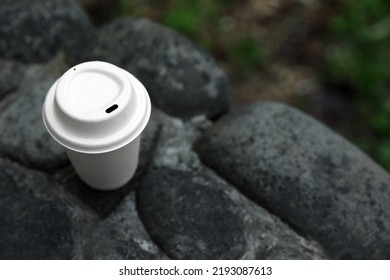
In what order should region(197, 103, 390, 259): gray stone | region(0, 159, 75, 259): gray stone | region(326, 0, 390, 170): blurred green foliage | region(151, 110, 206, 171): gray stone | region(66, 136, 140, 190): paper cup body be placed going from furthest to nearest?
region(326, 0, 390, 170): blurred green foliage < region(151, 110, 206, 171): gray stone < region(197, 103, 390, 259): gray stone < region(0, 159, 75, 259): gray stone < region(66, 136, 140, 190): paper cup body

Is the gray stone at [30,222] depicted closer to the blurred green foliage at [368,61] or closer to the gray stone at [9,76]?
the gray stone at [9,76]

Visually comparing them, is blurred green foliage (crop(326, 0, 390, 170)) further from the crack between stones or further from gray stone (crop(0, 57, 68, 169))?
gray stone (crop(0, 57, 68, 169))

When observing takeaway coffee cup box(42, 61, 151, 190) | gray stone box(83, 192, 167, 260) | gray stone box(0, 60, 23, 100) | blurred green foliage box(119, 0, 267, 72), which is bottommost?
blurred green foliage box(119, 0, 267, 72)

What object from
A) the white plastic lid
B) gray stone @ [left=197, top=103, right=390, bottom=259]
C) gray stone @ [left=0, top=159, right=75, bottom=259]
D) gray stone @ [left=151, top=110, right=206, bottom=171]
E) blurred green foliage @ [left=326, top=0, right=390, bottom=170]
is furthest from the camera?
blurred green foliage @ [left=326, top=0, right=390, bottom=170]

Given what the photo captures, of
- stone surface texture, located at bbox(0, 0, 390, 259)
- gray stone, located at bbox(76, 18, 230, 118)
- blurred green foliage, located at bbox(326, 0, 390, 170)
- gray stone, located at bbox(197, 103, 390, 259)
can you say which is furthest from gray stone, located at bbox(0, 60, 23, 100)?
blurred green foliage, located at bbox(326, 0, 390, 170)

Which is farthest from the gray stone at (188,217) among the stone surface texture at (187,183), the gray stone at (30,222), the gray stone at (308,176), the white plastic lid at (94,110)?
the white plastic lid at (94,110)

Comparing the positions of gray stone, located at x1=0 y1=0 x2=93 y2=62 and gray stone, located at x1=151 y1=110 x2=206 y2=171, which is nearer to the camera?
gray stone, located at x1=151 y1=110 x2=206 y2=171

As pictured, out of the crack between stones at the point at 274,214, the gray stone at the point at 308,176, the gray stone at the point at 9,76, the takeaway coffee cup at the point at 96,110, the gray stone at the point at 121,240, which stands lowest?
the gray stone at the point at 121,240

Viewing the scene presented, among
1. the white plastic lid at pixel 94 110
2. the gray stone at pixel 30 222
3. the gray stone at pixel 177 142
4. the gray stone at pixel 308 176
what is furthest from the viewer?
the gray stone at pixel 177 142
